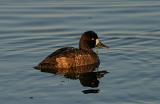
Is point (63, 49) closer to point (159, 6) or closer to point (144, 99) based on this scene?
point (144, 99)

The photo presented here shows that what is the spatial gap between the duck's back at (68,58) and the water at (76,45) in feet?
0.97

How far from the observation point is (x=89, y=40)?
16.9 m

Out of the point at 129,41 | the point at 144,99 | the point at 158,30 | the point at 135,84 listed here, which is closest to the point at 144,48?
the point at 129,41

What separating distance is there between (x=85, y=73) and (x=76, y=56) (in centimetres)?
100

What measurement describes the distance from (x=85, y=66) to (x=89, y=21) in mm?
4025

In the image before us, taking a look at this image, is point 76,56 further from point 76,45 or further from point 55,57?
point 76,45

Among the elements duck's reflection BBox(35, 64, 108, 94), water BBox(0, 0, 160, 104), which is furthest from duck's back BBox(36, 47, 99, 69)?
water BBox(0, 0, 160, 104)

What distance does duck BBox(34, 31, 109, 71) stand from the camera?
15344 mm

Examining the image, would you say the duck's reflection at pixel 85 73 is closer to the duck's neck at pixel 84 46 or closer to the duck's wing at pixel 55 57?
the duck's wing at pixel 55 57

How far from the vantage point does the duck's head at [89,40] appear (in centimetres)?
1684

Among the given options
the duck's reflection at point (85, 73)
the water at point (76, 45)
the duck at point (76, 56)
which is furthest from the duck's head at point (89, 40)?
the duck's reflection at point (85, 73)

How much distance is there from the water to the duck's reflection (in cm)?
20

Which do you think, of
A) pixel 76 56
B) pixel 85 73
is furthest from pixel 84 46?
pixel 85 73

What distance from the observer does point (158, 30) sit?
61.4 feet
